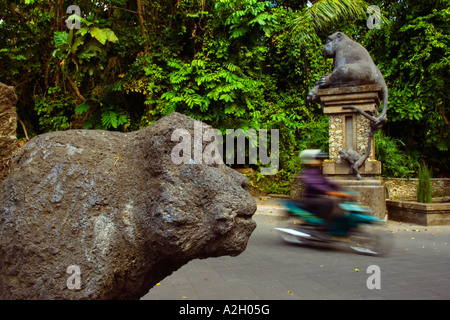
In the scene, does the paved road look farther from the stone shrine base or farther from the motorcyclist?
the stone shrine base

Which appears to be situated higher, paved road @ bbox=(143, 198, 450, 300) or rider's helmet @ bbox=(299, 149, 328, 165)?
rider's helmet @ bbox=(299, 149, 328, 165)

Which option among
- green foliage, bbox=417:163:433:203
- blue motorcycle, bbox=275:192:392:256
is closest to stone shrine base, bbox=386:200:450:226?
green foliage, bbox=417:163:433:203

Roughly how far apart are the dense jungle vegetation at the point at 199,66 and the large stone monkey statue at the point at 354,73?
199 cm

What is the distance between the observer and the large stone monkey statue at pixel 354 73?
27.4ft

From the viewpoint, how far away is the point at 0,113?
2473mm

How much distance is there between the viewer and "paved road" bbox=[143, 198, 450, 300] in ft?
12.0

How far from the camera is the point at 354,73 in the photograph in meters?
8.41

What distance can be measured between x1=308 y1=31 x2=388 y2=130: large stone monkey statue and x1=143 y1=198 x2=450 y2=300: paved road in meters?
3.27

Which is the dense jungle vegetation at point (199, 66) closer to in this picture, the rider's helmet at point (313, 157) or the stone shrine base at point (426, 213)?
the stone shrine base at point (426, 213)

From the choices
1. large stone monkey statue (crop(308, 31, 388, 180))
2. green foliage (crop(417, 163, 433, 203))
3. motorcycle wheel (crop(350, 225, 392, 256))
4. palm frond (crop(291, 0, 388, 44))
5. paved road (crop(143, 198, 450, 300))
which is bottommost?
paved road (crop(143, 198, 450, 300))

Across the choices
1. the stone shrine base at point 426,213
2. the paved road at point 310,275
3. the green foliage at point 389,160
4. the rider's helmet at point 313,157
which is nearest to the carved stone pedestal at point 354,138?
the stone shrine base at point 426,213

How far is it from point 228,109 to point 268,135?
345 centimetres

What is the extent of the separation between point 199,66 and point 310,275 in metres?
7.20

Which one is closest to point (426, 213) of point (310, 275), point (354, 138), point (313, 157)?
point (354, 138)
